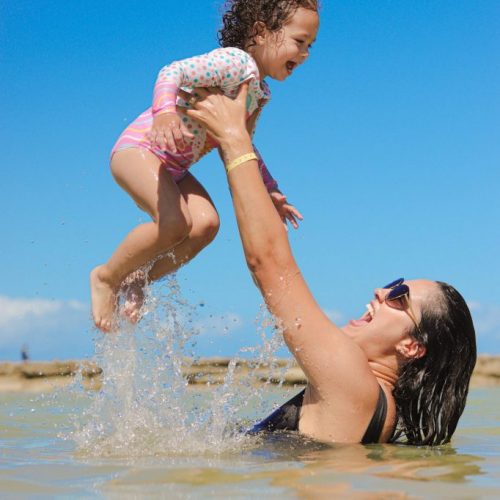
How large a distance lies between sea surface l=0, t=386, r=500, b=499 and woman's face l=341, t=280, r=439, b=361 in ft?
1.60

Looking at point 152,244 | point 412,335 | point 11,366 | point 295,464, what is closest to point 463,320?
point 412,335

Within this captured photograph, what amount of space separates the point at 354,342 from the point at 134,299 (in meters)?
1.18

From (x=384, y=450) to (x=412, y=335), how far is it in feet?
1.99

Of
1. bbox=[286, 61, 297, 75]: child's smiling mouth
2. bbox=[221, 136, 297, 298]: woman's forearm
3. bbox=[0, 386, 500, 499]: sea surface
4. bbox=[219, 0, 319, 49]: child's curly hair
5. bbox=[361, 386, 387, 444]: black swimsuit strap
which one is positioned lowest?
bbox=[0, 386, 500, 499]: sea surface

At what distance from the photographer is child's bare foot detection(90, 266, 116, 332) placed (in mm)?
4414

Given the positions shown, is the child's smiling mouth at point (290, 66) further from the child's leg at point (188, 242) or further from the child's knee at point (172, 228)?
the child's knee at point (172, 228)

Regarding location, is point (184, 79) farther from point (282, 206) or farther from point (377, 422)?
point (377, 422)

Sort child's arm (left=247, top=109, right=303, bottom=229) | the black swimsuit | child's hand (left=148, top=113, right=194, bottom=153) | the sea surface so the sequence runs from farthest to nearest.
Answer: child's arm (left=247, top=109, right=303, bottom=229) → the black swimsuit → child's hand (left=148, top=113, right=194, bottom=153) → the sea surface

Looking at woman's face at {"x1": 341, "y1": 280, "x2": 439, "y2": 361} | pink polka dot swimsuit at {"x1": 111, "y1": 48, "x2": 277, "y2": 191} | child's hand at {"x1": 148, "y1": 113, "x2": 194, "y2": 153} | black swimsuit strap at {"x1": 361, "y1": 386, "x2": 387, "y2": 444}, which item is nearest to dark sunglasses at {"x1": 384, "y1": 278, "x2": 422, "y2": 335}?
woman's face at {"x1": 341, "y1": 280, "x2": 439, "y2": 361}

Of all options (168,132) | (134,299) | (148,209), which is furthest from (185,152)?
(134,299)

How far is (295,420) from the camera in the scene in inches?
161

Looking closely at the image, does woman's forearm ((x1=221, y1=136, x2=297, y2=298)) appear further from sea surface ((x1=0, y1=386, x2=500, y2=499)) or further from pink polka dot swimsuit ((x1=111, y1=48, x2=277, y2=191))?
sea surface ((x1=0, y1=386, x2=500, y2=499))

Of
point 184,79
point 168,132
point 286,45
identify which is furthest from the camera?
point 286,45

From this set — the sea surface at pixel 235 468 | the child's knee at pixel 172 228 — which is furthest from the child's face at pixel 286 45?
the sea surface at pixel 235 468
